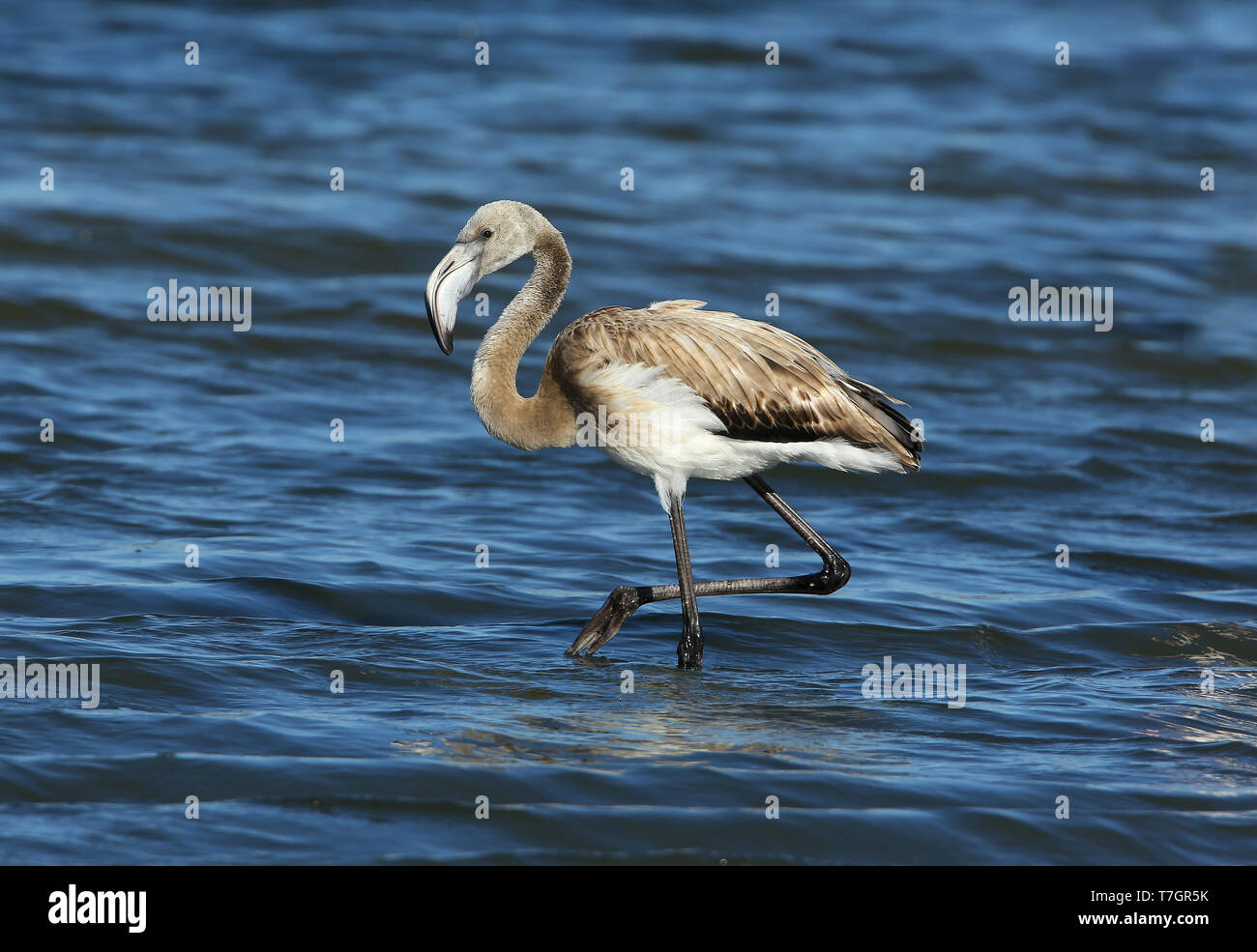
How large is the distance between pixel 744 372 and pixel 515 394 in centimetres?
110

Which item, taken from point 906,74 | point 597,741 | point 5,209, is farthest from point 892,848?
point 906,74

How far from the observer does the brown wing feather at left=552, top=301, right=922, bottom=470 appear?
7.38 metres

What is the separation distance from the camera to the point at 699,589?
7875 millimetres

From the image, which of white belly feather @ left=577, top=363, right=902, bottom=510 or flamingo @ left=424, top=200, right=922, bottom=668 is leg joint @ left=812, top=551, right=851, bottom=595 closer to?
flamingo @ left=424, top=200, right=922, bottom=668

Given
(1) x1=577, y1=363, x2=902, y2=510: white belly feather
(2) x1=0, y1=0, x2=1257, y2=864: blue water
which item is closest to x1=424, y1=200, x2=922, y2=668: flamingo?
(1) x1=577, y1=363, x2=902, y2=510: white belly feather

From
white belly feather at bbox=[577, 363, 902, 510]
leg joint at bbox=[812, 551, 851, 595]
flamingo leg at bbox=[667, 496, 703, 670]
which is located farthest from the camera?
leg joint at bbox=[812, 551, 851, 595]

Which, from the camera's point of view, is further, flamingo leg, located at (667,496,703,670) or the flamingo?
flamingo leg, located at (667,496,703,670)

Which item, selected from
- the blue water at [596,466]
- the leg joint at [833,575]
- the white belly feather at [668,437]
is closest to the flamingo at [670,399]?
the white belly feather at [668,437]

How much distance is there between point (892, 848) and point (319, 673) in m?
2.70

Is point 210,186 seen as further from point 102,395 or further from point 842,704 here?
point 842,704

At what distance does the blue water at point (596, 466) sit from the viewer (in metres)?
5.93

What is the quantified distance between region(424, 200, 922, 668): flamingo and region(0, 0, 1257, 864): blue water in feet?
3.01

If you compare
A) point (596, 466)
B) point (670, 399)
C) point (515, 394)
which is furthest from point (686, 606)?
point (596, 466)

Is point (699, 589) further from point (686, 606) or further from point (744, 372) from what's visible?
point (744, 372)
